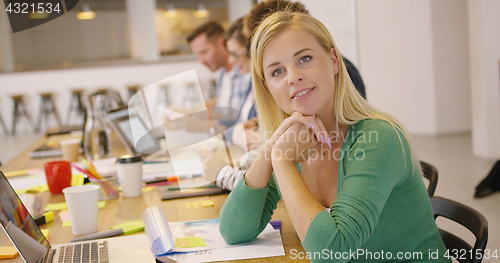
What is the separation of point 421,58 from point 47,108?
7.33m

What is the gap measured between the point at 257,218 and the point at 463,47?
5.57 m

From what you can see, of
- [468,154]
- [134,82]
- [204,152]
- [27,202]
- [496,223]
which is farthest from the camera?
[134,82]

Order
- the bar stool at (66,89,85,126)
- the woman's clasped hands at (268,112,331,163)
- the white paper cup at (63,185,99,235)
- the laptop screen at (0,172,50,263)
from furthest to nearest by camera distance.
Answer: the bar stool at (66,89,85,126) < the white paper cup at (63,185,99,235) < the woman's clasped hands at (268,112,331,163) < the laptop screen at (0,172,50,263)

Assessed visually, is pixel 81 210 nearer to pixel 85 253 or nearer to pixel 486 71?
pixel 85 253

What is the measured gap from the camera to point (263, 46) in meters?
1.15

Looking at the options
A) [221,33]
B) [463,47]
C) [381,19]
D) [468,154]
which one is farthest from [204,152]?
[463,47]

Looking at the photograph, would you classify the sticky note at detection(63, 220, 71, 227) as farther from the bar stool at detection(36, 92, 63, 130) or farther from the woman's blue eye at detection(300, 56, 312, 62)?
the bar stool at detection(36, 92, 63, 130)

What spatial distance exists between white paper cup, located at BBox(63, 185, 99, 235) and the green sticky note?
0.22 ft

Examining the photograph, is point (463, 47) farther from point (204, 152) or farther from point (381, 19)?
point (204, 152)

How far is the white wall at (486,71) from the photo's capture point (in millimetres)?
4141

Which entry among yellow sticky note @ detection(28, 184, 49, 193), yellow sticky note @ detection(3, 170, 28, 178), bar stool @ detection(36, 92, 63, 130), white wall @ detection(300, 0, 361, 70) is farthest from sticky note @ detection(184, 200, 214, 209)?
bar stool @ detection(36, 92, 63, 130)

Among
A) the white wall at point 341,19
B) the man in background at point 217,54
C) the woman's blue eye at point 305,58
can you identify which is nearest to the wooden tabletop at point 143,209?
the woman's blue eye at point 305,58

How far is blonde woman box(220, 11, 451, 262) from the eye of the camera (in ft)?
3.20

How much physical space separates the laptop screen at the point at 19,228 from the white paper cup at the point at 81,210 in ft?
0.57
